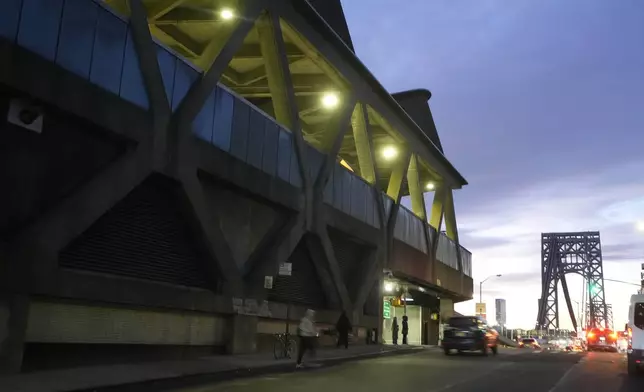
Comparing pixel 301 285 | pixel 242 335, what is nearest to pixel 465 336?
pixel 301 285

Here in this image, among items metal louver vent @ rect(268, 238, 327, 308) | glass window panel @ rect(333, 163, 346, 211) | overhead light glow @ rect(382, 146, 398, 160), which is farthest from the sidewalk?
overhead light glow @ rect(382, 146, 398, 160)

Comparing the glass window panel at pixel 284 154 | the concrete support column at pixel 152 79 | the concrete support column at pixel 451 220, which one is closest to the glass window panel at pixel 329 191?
the glass window panel at pixel 284 154

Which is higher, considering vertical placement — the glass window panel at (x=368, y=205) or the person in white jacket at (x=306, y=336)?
the glass window panel at (x=368, y=205)

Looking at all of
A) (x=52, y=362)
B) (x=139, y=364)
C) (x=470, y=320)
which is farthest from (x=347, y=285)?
(x=52, y=362)

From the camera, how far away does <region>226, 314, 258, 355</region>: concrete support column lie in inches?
785

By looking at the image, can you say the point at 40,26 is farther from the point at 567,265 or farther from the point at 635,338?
the point at 567,265

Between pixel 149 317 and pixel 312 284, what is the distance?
10.7 metres

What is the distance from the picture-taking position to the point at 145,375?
12.8 meters

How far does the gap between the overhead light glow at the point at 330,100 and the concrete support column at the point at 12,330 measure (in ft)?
66.6

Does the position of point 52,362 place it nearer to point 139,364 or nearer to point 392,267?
point 139,364

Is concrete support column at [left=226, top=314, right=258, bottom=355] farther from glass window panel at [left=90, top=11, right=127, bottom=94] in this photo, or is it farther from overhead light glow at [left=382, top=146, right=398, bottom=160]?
overhead light glow at [left=382, top=146, right=398, bottom=160]

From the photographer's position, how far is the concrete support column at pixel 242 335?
19938 millimetres

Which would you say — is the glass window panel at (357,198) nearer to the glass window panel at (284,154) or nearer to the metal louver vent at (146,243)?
the glass window panel at (284,154)

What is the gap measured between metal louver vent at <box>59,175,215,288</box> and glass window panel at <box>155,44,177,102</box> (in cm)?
278
